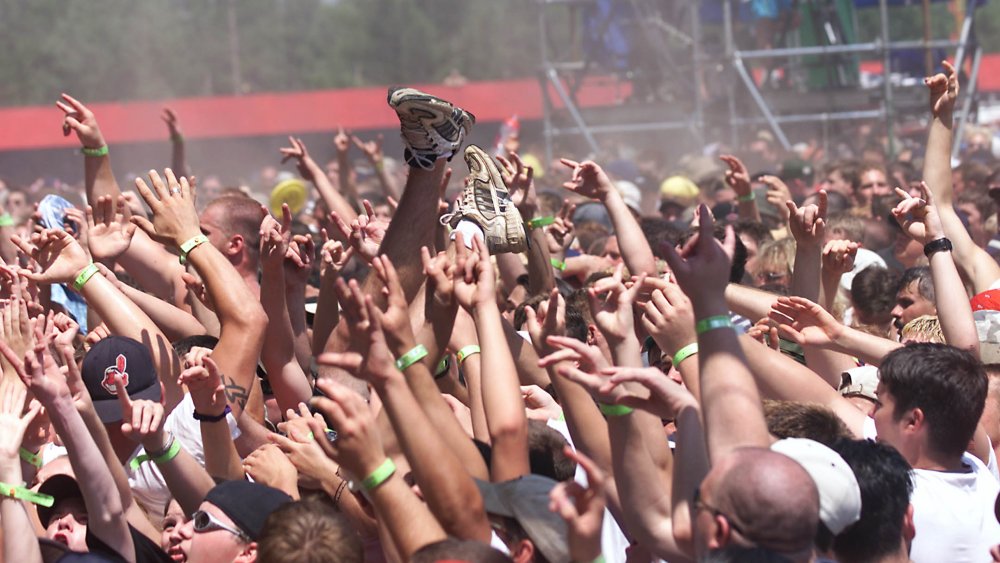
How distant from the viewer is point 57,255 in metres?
4.65

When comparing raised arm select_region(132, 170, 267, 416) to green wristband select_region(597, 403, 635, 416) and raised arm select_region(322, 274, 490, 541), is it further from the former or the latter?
green wristband select_region(597, 403, 635, 416)

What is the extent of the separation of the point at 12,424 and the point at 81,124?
2.63 m

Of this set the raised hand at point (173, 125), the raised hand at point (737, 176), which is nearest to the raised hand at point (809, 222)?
the raised hand at point (737, 176)

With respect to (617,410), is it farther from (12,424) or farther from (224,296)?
(224,296)

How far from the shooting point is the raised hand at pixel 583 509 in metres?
2.59

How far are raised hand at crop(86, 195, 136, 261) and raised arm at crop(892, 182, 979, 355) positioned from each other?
2937mm

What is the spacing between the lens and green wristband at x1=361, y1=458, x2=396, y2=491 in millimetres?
2871

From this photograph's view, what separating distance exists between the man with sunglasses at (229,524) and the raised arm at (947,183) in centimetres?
321

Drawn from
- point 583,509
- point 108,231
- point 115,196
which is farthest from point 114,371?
point 583,509

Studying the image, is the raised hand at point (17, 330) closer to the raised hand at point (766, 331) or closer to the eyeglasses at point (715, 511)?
the eyeglasses at point (715, 511)

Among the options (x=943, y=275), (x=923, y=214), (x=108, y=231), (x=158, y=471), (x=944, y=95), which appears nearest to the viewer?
(x=158, y=471)

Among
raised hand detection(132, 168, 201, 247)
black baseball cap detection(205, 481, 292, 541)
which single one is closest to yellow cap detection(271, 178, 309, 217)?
raised hand detection(132, 168, 201, 247)

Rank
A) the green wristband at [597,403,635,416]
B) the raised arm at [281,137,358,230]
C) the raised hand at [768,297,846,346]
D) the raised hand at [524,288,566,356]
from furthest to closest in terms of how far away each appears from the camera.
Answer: the raised arm at [281,137,358,230]
the raised hand at [768,297,846,346]
the raised hand at [524,288,566,356]
the green wristband at [597,403,635,416]

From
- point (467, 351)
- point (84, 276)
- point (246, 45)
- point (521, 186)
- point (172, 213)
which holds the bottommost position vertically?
point (246, 45)
